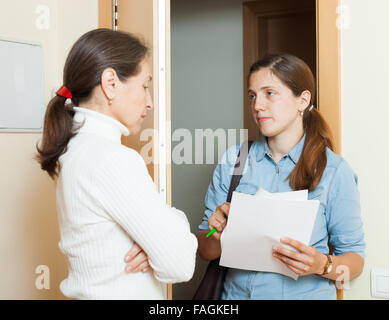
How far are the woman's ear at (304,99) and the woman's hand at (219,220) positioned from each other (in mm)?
409

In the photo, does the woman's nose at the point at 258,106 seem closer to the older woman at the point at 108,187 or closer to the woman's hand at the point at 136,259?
the older woman at the point at 108,187

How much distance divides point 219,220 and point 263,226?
0.17 metres

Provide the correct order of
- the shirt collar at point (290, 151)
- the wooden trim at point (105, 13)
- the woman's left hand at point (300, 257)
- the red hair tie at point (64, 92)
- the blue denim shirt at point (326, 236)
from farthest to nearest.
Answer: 1. the wooden trim at point (105, 13)
2. the shirt collar at point (290, 151)
3. the blue denim shirt at point (326, 236)
4. the woman's left hand at point (300, 257)
5. the red hair tie at point (64, 92)

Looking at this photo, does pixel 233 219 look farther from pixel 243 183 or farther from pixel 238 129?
pixel 238 129

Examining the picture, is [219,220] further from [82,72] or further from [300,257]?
[82,72]

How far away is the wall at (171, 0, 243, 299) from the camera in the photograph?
8.51ft

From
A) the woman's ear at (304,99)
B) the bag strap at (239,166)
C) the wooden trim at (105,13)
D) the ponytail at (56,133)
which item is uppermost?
the wooden trim at (105,13)

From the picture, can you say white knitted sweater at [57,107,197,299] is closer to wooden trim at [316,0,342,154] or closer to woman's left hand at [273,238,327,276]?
woman's left hand at [273,238,327,276]

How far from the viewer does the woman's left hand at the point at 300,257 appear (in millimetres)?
1050

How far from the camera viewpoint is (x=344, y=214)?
116 cm

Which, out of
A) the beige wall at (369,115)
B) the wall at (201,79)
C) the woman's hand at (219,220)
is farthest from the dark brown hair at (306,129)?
the wall at (201,79)

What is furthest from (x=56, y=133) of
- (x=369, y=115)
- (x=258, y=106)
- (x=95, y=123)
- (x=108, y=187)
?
(x=369, y=115)
